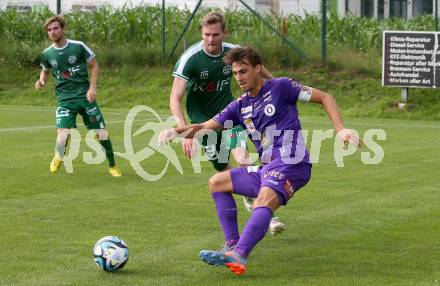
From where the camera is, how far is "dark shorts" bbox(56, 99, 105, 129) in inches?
612

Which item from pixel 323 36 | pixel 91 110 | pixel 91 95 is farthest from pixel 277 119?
pixel 323 36

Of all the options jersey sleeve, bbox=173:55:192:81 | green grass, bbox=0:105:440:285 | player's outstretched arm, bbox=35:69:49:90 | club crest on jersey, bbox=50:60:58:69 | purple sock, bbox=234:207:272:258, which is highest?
jersey sleeve, bbox=173:55:192:81

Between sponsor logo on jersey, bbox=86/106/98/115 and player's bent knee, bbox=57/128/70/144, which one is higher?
sponsor logo on jersey, bbox=86/106/98/115

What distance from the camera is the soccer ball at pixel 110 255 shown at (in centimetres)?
821

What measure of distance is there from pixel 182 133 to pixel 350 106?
19114 millimetres

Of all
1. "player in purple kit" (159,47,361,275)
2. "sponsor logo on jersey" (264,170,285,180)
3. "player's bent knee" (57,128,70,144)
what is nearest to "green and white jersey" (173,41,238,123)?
"player in purple kit" (159,47,361,275)

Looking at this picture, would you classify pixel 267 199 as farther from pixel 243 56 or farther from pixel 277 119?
pixel 243 56

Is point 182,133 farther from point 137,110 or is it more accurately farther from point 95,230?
point 137,110

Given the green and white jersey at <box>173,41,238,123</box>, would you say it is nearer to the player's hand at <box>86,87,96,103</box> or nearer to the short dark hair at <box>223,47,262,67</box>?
the short dark hair at <box>223,47,262,67</box>

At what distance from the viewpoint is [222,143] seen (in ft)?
36.9

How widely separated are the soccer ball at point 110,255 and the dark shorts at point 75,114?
24.0 ft

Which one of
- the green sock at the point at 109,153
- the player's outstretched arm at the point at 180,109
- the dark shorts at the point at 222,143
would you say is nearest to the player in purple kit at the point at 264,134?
the player's outstretched arm at the point at 180,109

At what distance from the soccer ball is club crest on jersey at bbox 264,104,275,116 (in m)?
1.55

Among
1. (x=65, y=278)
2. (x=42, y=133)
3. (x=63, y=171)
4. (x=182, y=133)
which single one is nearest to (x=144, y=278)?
(x=65, y=278)
